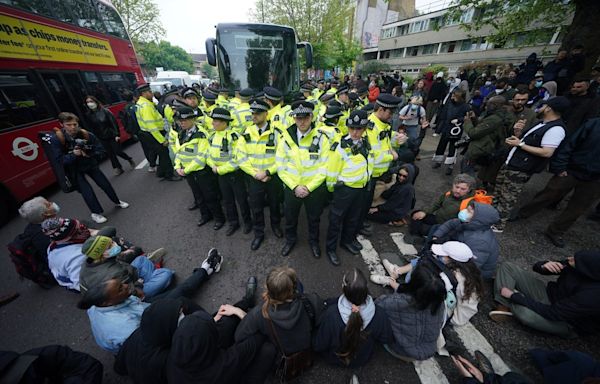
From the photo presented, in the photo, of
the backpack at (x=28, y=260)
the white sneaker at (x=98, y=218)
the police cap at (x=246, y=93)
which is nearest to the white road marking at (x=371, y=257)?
the police cap at (x=246, y=93)

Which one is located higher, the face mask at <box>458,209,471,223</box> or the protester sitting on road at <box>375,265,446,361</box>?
the face mask at <box>458,209,471,223</box>

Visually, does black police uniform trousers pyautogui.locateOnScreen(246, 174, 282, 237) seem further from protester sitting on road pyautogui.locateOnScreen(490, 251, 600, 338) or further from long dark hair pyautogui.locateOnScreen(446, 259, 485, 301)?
protester sitting on road pyautogui.locateOnScreen(490, 251, 600, 338)

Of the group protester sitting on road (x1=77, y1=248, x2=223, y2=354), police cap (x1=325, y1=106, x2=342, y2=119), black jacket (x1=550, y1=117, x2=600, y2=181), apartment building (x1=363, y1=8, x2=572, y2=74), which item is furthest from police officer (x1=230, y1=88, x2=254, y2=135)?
apartment building (x1=363, y1=8, x2=572, y2=74)

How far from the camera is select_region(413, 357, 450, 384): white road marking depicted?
2115 mm

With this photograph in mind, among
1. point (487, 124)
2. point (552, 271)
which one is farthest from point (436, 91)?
point (552, 271)

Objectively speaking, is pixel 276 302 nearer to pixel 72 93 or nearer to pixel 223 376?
pixel 223 376

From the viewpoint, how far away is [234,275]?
3.29m

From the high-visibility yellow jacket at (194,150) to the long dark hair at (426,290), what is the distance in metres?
3.42

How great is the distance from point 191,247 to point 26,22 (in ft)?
21.3

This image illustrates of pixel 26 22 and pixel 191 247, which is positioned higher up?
pixel 26 22

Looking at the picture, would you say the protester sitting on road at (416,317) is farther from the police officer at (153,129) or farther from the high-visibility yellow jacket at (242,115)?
the police officer at (153,129)

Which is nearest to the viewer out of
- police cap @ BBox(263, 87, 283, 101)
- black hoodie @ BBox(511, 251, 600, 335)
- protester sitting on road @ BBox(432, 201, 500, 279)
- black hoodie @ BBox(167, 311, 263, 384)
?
black hoodie @ BBox(167, 311, 263, 384)

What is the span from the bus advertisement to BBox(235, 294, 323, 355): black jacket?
6.50m

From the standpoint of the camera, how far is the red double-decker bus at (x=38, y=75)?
4.51 metres
